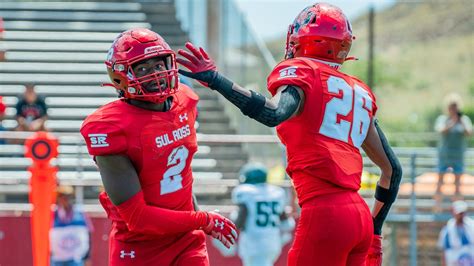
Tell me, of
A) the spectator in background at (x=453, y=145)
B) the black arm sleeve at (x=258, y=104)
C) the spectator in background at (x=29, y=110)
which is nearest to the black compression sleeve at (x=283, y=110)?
the black arm sleeve at (x=258, y=104)

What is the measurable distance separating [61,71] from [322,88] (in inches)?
426

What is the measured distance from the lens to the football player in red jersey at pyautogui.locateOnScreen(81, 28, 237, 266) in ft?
15.6

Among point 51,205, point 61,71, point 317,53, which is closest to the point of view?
point 317,53

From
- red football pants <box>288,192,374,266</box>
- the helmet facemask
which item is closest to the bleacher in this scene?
the helmet facemask

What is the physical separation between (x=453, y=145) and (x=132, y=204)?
8.19 meters

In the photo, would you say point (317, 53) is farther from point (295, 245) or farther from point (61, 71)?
point (61, 71)

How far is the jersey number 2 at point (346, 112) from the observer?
4.84 m

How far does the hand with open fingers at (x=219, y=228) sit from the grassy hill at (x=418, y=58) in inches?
986

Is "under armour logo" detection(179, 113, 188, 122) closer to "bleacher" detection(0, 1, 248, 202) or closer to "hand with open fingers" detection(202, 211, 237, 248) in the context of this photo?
"hand with open fingers" detection(202, 211, 237, 248)

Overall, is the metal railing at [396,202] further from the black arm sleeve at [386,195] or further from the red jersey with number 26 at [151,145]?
the red jersey with number 26 at [151,145]

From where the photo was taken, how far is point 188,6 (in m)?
16.0

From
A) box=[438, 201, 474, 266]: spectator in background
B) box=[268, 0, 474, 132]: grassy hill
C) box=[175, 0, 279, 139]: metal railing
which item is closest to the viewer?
box=[438, 201, 474, 266]: spectator in background

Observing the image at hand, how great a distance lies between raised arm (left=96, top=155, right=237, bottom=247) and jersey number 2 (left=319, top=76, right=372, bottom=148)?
0.79 metres

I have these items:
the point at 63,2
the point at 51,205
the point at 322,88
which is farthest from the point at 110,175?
the point at 63,2
